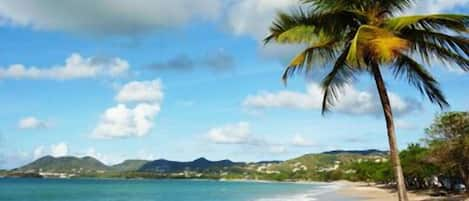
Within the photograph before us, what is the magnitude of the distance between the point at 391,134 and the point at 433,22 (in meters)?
1.86

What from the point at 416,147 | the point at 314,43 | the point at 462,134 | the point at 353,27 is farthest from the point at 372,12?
the point at 416,147

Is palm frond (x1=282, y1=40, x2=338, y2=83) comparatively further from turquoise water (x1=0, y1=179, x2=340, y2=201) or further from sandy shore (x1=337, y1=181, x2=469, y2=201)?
turquoise water (x1=0, y1=179, x2=340, y2=201)

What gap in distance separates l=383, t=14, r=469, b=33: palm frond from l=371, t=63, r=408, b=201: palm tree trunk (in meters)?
0.68

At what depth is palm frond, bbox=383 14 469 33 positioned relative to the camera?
7.80 m

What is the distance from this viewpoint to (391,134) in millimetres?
8164

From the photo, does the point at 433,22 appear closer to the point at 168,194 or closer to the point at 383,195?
the point at 383,195

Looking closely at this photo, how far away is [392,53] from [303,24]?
200 cm

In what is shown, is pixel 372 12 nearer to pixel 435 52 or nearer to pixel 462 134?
pixel 435 52

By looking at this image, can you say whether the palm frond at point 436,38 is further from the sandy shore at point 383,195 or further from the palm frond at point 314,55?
the sandy shore at point 383,195

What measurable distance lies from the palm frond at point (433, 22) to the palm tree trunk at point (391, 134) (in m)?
0.68

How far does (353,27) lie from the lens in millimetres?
8805

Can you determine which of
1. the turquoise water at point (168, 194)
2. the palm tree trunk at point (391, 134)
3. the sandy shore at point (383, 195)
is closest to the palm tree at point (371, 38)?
the palm tree trunk at point (391, 134)

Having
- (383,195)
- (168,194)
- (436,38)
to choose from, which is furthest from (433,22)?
(168,194)

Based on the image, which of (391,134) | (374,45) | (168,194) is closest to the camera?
(374,45)
